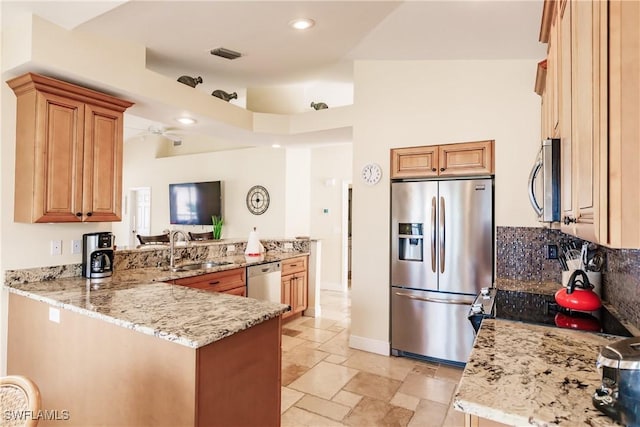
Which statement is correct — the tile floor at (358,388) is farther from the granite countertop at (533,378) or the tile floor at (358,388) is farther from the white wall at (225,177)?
the white wall at (225,177)

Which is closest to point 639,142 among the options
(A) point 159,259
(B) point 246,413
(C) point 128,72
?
(B) point 246,413

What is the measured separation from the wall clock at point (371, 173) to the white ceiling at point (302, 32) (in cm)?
108

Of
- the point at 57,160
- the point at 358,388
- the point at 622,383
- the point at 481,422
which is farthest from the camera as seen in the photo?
the point at 358,388

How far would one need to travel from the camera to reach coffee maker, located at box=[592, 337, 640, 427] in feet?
2.52

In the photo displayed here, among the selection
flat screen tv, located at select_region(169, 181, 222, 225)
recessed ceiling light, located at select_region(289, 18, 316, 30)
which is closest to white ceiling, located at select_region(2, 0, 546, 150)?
recessed ceiling light, located at select_region(289, 18, 316, 30)

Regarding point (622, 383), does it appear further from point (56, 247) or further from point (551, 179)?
point (56, 247)

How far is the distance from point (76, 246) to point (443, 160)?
125 inches

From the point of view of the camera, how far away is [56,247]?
2561 millimetres

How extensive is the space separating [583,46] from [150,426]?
2154mm

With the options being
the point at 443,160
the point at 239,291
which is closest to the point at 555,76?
the point at 443,160

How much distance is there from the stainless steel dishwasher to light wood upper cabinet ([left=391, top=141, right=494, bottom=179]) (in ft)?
5.68

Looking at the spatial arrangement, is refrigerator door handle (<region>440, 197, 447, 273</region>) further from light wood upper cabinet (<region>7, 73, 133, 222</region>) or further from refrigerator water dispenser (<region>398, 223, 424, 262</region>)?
light wood upper cabinet (<region>7, 73, 133, 222</region>)

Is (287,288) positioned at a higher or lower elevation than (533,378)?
lower

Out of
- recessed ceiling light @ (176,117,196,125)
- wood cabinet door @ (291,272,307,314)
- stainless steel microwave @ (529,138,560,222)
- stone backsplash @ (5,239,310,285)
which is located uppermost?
recessed ceiling light @ (176,117,196,125)
